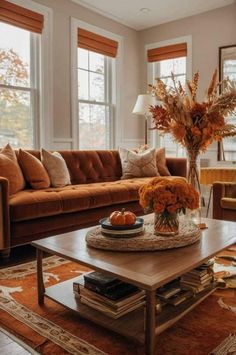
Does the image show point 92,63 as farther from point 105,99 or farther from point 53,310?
point 53,310

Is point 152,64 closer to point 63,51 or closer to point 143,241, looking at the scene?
point 63,51

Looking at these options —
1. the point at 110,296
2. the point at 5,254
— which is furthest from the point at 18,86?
the point at 110,296

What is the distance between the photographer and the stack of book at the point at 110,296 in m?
1.53

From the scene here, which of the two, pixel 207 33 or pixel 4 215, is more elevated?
pixel 207 33

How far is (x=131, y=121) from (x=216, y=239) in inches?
152

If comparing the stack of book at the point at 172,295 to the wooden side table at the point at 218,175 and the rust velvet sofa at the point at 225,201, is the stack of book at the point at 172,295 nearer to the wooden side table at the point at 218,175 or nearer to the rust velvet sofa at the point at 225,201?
the rust velvet sofa at the point at 225,201

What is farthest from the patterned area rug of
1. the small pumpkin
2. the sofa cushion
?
the sofa cushion

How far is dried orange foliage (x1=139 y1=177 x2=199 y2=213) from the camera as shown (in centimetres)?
164

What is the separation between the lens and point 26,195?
2607 mm

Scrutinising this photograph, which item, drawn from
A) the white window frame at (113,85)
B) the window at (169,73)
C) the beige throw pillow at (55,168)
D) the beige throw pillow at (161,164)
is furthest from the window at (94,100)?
the beige throw pillow at (55,168)

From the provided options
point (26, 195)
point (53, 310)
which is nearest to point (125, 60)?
point (26, 195)

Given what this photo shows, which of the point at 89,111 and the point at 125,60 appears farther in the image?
the point at 125,60

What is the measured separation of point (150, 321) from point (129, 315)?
0.30m

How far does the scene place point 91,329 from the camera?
1587 millimetres
